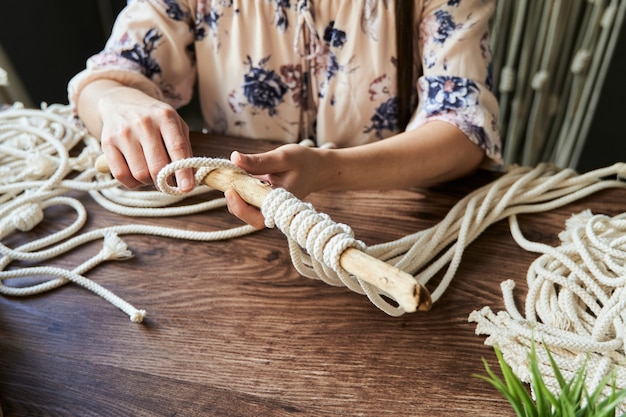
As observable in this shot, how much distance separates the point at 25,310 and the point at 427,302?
1.62ft

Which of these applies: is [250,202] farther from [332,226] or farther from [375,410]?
[375,410]

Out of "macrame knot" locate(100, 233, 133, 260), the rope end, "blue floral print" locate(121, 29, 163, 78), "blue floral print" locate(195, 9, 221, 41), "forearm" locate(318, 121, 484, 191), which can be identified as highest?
"blue floral print" locate(195, 9, 221, 41)

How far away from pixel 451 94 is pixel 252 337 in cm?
45

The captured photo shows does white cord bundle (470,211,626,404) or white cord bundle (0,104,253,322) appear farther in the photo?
white cord bundle (0,104,253,322)

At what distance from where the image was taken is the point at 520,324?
564 mm

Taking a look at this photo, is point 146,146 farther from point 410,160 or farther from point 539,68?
point 539,68

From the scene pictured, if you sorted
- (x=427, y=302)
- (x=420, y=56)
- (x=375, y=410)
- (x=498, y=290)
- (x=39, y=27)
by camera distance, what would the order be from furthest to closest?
(x=39, y=27)
(x=420, y=56)
(x=498, y=290)
(x=375, y=410)
(x=427, y=302)

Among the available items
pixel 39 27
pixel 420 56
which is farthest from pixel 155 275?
pixel 39 27

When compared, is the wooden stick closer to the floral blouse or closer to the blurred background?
the floral blouse

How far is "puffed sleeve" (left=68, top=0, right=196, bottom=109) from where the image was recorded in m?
0.82

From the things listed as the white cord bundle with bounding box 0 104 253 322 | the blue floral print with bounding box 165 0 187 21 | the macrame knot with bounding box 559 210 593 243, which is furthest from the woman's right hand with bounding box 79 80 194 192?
the macrame knot with bounding box 559 210 593 243

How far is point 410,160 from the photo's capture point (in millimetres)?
739

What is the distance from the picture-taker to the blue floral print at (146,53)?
2.77 feet

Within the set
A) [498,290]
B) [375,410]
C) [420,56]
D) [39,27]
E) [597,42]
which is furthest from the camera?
[39,27]
